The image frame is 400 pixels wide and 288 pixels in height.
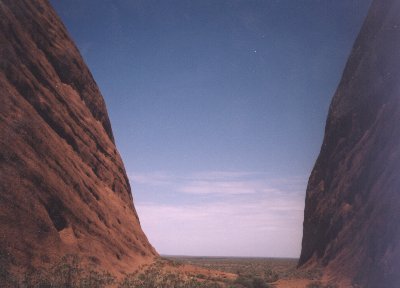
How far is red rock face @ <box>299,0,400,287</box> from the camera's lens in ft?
69.6

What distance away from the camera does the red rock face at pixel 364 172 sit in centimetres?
2120

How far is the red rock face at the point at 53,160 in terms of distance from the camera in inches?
695

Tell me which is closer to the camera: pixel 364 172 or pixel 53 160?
pixel 53 160

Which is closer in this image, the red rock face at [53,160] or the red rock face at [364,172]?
the red rock face at [53,160]

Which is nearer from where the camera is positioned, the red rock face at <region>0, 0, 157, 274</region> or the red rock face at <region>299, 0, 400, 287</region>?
the red rock face at <region>0, 0, 157, 274</region>

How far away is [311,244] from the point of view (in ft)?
121

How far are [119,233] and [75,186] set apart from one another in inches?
216

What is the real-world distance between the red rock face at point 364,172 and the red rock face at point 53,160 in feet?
47.6

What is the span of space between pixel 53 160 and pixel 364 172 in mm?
21472

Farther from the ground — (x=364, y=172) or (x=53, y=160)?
(x=364, y=172)

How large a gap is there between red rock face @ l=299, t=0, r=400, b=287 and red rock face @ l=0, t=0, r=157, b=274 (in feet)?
47.6

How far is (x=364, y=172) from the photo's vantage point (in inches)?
1096

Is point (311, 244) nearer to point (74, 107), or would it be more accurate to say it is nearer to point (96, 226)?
point (96, 226)

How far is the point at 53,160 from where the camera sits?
2222cm
